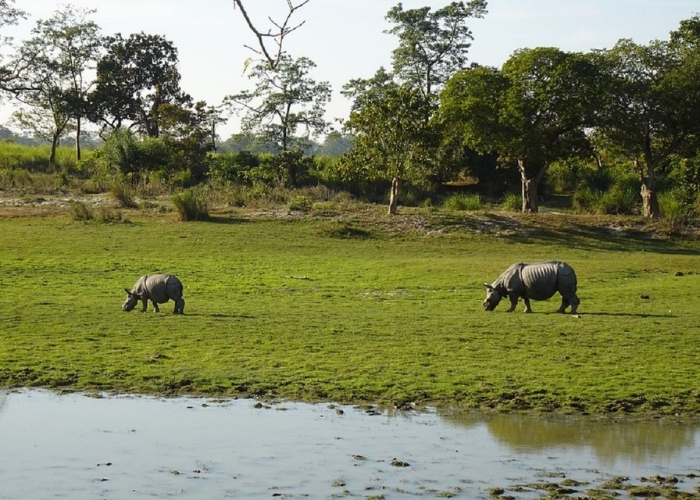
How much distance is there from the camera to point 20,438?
10805mm

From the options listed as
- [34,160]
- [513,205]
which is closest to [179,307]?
[513,205]

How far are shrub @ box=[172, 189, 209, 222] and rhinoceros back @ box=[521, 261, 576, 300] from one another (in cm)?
1899

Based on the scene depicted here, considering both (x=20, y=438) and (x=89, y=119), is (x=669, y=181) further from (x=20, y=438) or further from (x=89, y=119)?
(x=20, y=438)

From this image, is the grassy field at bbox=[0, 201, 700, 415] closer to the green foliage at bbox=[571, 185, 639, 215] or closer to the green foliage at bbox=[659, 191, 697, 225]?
the green foliage at bbox=[659, 191, 697, 225]

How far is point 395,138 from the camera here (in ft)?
128

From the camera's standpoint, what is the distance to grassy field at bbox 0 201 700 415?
1341 cm

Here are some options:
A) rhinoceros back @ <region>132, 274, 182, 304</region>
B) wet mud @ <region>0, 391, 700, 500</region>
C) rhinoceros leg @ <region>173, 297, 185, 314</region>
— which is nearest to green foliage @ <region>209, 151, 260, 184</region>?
rhinoceros back @ <region>132, 274, 182, 304</region>

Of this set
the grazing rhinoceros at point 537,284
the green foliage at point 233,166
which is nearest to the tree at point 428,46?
the green foliage at point 233,166

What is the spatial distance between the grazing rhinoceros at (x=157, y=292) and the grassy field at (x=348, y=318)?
296 mm

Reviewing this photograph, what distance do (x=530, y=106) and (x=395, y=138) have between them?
200 inches

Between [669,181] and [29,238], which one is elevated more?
[669,181]

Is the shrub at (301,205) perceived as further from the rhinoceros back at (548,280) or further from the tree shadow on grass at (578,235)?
the rhinoceros back at (548,280)

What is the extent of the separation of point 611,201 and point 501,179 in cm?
1279

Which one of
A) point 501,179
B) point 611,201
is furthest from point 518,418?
point 501,179
